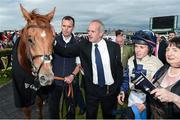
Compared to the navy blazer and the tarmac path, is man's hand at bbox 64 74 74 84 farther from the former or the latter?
the tarmac path

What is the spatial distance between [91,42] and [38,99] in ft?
7.41

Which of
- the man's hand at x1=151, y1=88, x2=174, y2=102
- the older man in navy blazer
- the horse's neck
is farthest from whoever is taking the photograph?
the horse's neck

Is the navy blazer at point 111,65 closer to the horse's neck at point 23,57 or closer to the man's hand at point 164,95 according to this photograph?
the horse's neck at point 23,57

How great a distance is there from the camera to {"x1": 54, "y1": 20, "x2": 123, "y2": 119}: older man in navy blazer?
5.79 metres

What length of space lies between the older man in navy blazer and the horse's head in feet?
2.07

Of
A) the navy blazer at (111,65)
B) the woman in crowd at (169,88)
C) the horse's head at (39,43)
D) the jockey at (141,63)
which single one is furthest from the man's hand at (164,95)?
the navy blazer at (111,65)

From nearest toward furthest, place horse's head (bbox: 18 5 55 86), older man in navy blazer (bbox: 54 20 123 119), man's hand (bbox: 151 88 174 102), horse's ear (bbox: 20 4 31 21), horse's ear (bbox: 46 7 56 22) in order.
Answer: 1. man's hand (bbox: 151 88 174 102)
2. horse's head (bbox: 18 5 55 86)
3. older man in navy blazer (bbox: 54 20 123 119)
4. horse's ear (bbox: 20 4 31 21)
5. horse's ear (bbox: 46 7 56 22)

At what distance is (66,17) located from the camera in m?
6.71

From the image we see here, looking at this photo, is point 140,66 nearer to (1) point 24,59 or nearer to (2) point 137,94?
(2) point 137,94

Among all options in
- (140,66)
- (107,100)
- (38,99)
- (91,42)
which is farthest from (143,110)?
(38,99)

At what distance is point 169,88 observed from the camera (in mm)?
3893

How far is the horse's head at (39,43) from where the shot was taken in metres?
5.28

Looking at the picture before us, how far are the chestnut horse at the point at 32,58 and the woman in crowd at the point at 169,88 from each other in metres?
1.67

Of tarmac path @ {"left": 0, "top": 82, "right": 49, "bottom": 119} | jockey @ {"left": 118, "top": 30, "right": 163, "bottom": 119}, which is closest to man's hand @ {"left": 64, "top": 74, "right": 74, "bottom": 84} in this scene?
jockey @ {"left": 118, "top": 30, "right": 163, "bottom": 119}
